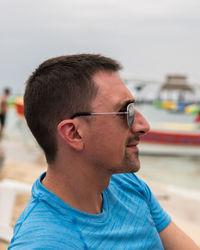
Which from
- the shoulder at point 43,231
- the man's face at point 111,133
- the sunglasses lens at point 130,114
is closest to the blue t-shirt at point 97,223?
the shoulder at point 43,231

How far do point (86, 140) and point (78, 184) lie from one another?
0.57ft

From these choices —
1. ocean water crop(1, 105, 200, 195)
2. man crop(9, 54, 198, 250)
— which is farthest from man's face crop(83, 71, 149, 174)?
ocean water crop(1, 105, 200, 195)

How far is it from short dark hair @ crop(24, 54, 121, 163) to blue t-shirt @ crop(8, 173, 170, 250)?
226 millimetres

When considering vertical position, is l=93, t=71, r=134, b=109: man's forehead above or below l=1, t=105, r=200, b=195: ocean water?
above

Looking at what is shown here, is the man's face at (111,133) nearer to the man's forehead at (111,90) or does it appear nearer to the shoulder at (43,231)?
the man's forehead at (111,90)

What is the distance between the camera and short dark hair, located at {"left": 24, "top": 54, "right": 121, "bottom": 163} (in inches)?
44.1

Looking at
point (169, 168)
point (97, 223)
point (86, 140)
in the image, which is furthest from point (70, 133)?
point (169, 168)

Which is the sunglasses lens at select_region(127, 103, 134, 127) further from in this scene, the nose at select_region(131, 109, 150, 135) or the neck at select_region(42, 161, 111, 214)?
the neck at select_region(42, 161, 111, 214)

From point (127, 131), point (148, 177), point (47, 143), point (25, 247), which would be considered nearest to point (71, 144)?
point (47, 143)

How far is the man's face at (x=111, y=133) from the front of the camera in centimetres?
114

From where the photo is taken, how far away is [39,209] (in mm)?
1038

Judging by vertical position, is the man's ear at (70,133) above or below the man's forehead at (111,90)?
below

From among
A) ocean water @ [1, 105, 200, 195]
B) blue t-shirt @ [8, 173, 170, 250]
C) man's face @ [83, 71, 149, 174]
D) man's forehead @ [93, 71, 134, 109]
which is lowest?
ocean water @ [1, 105, 200, 195]

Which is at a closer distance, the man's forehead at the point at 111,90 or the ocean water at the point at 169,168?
the man's forehead at the point at 111,90
